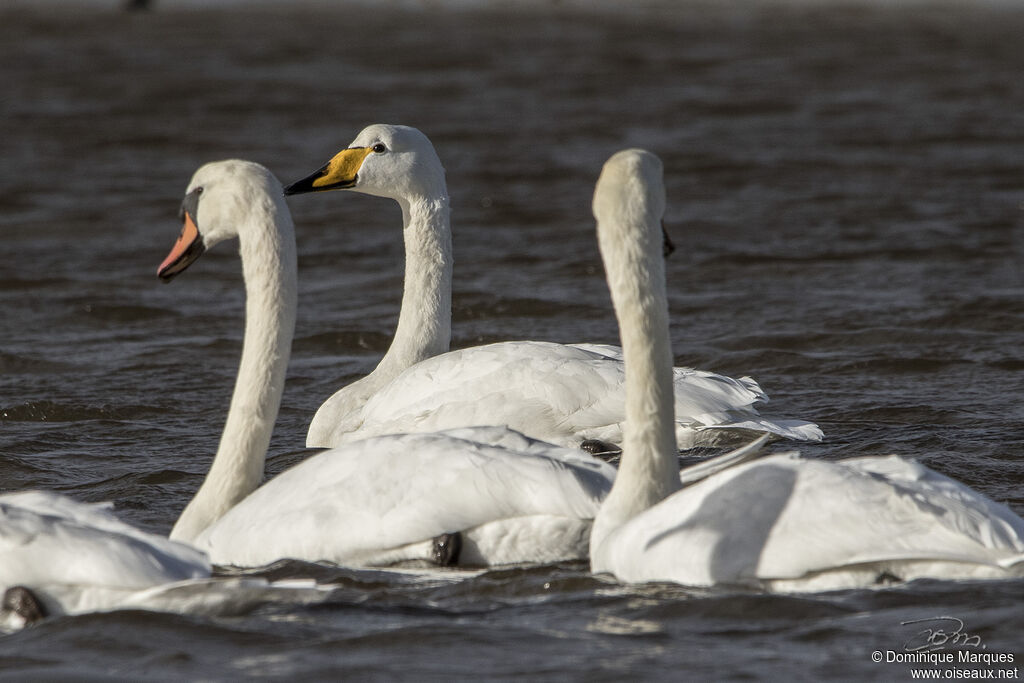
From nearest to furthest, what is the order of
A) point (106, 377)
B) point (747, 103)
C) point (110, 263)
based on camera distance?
point (106, 377), point (110, 263), point (747, 103)

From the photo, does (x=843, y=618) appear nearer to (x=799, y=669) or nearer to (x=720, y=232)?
(x=799, y=669)

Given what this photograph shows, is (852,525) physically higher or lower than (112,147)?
lower

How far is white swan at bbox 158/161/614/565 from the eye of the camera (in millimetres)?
5359

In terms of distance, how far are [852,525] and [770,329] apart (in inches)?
226

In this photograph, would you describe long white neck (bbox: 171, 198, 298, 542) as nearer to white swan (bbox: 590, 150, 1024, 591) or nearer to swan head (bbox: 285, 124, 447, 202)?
white swan (bbox: 590, 150, 1024, 591)

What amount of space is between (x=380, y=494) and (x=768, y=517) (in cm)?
130

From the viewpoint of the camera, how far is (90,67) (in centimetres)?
2841

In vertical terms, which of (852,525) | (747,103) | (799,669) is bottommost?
(799,669)

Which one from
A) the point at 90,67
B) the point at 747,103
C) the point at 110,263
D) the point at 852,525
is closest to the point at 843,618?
the point at 852,525

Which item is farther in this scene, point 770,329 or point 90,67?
point 90,67

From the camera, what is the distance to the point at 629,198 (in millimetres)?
5301

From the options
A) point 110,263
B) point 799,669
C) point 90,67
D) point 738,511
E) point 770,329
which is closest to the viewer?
point 799,669

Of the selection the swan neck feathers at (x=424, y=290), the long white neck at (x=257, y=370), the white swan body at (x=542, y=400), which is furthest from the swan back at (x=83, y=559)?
the swan neck feathers at (x=424, y=290)

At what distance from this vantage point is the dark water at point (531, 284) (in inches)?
190
